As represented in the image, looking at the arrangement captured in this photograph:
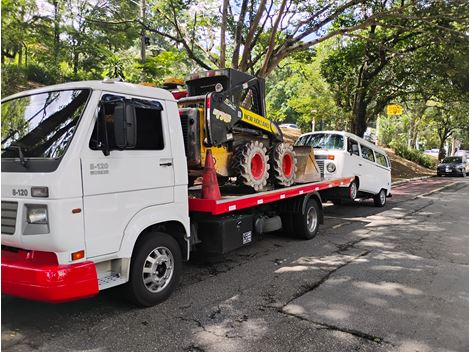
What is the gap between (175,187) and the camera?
181 inches

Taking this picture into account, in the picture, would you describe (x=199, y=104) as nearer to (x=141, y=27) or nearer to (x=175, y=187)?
(x=175, y=187)

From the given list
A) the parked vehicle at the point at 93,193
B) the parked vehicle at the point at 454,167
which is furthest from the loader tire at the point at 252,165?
the parked vehicle at the point at 454,167

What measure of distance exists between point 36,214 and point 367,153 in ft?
32.3

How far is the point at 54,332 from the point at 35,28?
463 inches

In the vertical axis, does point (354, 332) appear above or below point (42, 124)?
below

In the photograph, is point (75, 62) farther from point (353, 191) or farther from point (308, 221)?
point (308, 221)

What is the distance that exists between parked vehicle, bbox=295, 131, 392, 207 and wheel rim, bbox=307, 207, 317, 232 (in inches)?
71.9

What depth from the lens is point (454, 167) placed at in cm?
2673

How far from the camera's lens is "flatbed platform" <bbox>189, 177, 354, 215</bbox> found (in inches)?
197

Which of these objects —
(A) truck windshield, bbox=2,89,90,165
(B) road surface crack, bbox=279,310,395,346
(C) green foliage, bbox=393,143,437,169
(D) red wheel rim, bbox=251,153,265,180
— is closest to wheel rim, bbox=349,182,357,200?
(D) red wheel rim, bbox=251,153,265,180

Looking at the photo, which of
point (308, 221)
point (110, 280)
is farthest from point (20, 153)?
point (308, 221)

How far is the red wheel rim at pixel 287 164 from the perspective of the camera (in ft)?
23.5

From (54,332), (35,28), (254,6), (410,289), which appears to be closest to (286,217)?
(410,289)

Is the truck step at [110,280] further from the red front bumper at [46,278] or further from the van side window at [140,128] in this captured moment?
the van side window at [140,128]
